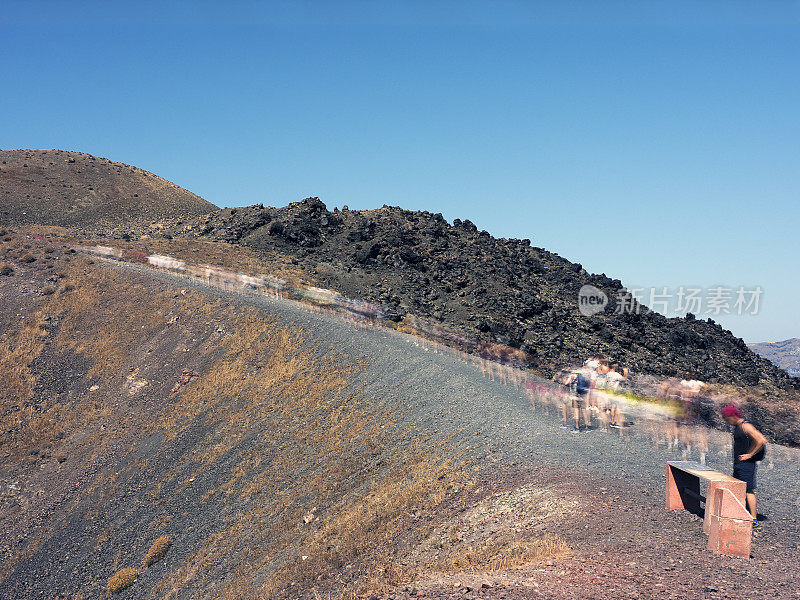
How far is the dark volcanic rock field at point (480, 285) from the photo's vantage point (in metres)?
38.7

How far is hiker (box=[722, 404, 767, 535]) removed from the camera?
29.3 feet

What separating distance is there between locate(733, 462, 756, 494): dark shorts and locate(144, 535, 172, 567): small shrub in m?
→ 14.2

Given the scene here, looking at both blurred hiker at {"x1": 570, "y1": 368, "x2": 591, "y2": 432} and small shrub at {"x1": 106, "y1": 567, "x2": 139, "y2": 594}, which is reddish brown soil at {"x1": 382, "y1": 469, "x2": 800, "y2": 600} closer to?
blurred hiker at {"x1": 570, "y1": 368, "x2": 591, "y2": 432}

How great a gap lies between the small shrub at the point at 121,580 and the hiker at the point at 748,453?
48.1 feet

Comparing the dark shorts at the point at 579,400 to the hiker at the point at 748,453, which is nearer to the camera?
the hiker at the point at 748,453

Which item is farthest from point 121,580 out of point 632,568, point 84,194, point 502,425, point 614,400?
point 84,194

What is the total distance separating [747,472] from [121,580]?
15.1 meters

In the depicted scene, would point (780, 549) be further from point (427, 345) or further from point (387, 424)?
point (427, 345)

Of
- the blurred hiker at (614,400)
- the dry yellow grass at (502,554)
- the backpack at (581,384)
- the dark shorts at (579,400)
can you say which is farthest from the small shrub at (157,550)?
the blurred hiker at (614,400)

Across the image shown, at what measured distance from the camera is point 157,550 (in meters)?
14.6

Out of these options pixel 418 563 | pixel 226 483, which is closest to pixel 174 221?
pixel 226 483

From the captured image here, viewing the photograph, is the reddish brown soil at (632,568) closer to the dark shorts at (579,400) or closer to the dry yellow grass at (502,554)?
the dry yellow grass at (502,554)

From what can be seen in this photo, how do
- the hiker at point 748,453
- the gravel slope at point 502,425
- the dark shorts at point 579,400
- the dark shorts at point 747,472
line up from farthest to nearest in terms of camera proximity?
the dark shorts at point 579,400, the gravel slope at point 502,425, the dark shorts at point 747,472, the hiker at point 748,453

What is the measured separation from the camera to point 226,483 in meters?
16.8
